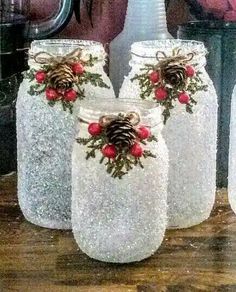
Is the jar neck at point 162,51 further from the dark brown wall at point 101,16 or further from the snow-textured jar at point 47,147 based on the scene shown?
→ the dark brown wall at point 101,16

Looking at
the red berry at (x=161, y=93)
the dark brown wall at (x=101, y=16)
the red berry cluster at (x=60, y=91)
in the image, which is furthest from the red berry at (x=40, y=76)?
the dark brown wall at (x=101, y=16)

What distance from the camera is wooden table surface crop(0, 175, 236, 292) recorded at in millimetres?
607

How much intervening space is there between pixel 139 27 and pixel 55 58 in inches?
7.4

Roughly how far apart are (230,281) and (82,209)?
0.14m

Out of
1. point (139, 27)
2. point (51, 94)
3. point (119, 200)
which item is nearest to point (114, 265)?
point (119, 200)

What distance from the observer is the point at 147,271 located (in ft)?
2.08

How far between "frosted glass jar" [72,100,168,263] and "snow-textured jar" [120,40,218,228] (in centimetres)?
6

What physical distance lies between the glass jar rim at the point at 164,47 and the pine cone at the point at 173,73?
0.02 m

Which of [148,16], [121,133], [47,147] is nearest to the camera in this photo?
[121,133]

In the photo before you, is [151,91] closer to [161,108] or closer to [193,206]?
[161,108]

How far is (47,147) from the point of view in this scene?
0.70 meters

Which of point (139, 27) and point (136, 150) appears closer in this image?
point (136, 150)

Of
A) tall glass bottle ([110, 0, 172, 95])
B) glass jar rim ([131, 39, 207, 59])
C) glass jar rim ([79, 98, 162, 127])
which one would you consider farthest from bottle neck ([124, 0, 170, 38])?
glass jar rim ([79, 98, 162, 127])

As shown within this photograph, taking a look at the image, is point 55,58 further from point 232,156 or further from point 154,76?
point 232,156
